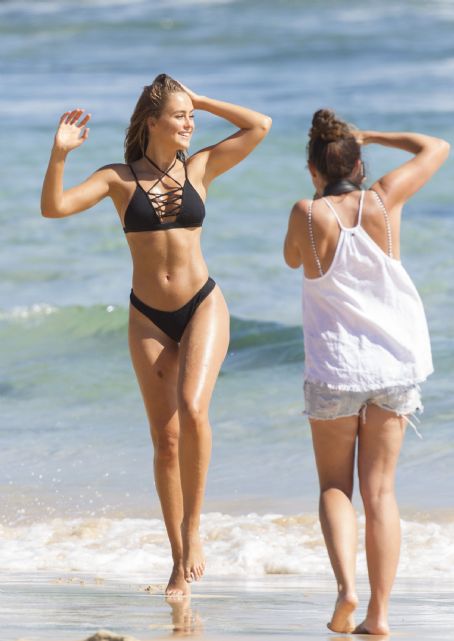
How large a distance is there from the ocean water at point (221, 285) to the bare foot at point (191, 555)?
3.99ft

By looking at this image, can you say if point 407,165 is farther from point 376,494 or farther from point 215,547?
point 215,547

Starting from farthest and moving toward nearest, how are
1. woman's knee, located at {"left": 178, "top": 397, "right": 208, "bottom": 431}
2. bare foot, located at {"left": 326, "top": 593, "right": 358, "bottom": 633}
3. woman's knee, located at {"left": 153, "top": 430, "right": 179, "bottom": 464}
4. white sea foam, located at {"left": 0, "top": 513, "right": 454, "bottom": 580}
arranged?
white sea foam, located at {"left": 0, "top": 513, "right": 454, "bottom": 580}, woman's knee, located at {"left": 153, "top": 430, "right": 179, "bottom": 464}, woman's knee, located at {"left": 178, "top": 397, "right": 208, "bottom": 431}, bare foot, located at {"left": 326, "top": 593, "right": 358, "bottom": 633}

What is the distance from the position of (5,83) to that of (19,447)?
24.0m

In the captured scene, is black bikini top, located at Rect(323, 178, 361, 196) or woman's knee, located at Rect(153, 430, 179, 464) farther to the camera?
woman's knee, located at Rect(153, 430, 179, 464)

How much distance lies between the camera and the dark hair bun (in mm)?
4688

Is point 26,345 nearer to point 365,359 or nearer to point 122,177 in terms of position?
point 122,177

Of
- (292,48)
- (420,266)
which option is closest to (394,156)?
(420,266)

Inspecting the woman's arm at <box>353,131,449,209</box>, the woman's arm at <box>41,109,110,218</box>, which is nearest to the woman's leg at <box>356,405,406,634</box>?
the woman's arm at <box>353,131,449,209</box>

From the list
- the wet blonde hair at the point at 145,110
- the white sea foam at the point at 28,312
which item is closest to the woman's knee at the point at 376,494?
the wet blonde hair at the point at 145,110

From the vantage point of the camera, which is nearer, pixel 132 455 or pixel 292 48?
pixel 132 455

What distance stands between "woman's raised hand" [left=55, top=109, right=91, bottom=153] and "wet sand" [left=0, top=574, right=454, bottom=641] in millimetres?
1876

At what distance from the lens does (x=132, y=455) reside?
32.1 feet

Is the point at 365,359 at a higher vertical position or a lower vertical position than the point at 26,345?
higher

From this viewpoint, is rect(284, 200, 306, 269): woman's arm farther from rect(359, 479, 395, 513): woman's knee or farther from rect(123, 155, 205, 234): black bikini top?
rect(123, 155, 205, 234): black bikini top
